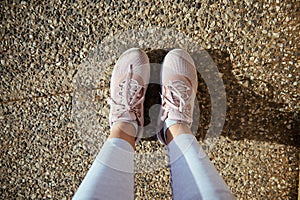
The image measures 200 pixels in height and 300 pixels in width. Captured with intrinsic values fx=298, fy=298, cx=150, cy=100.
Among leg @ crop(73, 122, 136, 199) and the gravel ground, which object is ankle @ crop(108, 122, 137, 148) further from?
the gravel ground

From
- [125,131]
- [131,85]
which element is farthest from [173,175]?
[131,85]

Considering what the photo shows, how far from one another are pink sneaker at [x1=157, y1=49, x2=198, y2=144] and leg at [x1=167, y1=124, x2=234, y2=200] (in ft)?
0.22

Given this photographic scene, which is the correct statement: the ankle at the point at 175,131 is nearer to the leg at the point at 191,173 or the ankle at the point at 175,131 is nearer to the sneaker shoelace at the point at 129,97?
the leg at the point at 191,173

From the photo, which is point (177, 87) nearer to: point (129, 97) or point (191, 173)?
point (129, 97)

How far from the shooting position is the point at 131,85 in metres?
0.96

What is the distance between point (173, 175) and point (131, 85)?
317 millimetres

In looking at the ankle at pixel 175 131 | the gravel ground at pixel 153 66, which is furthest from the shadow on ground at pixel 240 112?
the ankle at pixel 175 131

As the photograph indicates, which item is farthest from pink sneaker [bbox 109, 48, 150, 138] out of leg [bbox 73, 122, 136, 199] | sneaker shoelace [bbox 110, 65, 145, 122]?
leg [bbox 73, 122, 136, 199]

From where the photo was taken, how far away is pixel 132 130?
921 mm

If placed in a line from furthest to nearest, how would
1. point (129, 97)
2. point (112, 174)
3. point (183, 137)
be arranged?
point (129, 97), point (183, 137), point (112, 174)

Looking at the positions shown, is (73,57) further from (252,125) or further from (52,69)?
(252,125)

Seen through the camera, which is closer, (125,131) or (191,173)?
(191,173)

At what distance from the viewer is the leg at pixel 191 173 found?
70 centimetres

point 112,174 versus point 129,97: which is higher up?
point 129,97
